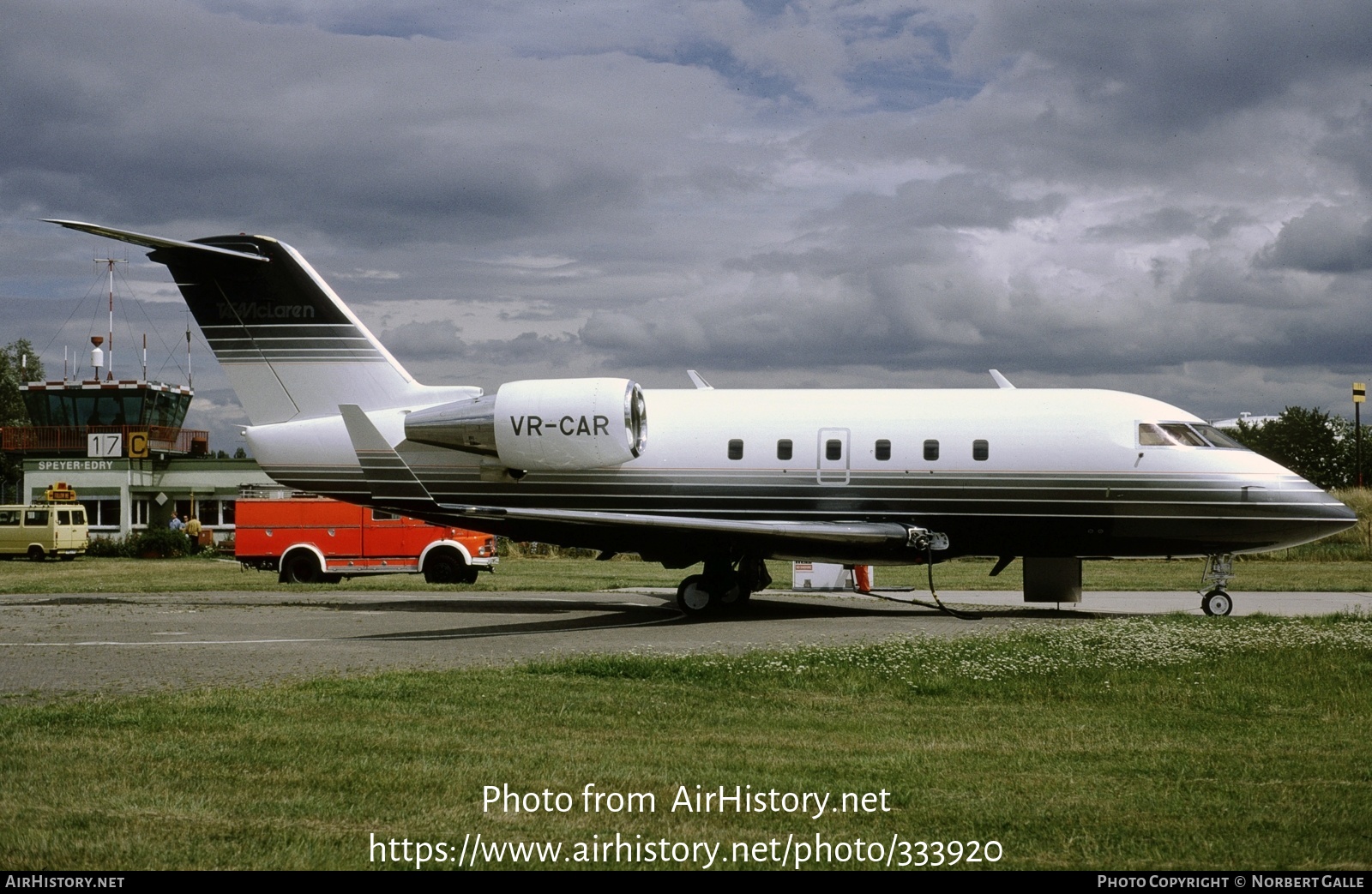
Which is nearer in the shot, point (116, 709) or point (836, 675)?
point (116, 709)

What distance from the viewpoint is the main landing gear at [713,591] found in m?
21.0

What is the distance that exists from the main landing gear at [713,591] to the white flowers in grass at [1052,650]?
606 cm

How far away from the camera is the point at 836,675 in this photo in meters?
12.0

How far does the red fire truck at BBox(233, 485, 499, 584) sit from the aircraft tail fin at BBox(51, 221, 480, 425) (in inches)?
287

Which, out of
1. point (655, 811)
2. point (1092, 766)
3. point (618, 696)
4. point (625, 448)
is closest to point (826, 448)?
point (625, 448)

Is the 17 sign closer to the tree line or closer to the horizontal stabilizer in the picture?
the horizontal stabilizer

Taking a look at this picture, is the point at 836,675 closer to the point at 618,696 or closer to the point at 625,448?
the point at 618,696

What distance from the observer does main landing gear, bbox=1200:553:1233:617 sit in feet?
63.4

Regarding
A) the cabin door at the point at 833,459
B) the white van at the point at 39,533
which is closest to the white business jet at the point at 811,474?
the cabin door at the point at 833,459

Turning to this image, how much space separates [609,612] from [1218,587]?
981cm

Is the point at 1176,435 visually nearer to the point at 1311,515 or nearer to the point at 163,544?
the point at 1311,515

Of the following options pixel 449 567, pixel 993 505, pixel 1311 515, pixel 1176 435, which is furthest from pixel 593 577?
pixel 1311 515

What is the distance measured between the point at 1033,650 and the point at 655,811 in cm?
769

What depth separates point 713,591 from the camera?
2102 cm
